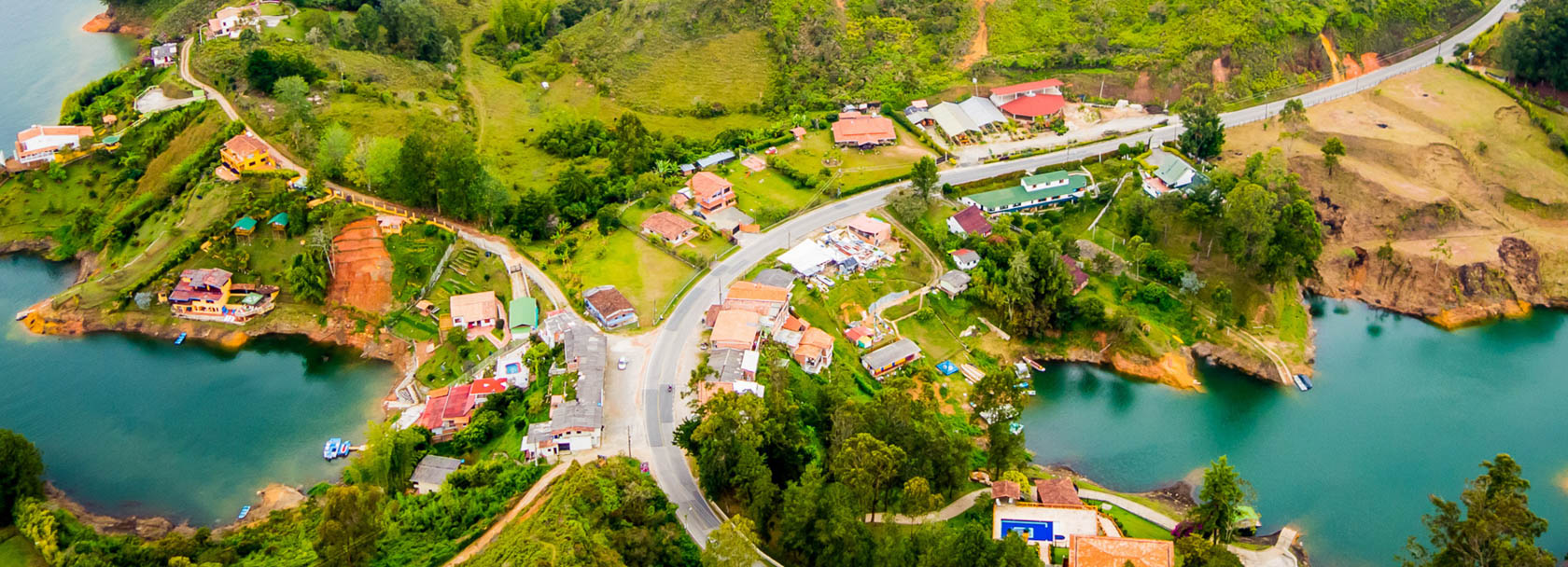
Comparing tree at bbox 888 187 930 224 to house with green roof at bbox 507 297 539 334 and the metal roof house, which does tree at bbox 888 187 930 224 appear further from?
house with green roof at bbox 507 297 539 334

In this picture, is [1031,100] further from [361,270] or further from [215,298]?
[215,298]

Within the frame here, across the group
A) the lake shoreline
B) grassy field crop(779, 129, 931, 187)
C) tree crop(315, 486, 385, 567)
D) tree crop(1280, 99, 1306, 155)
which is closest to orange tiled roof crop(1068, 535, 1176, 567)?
tree crop(315, 486, 385, 567)

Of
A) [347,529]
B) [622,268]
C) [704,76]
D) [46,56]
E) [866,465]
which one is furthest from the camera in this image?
[46,56]

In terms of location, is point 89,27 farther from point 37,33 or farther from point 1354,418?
point 1354,418

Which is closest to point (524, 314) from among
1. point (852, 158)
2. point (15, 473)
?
point (15, 473)

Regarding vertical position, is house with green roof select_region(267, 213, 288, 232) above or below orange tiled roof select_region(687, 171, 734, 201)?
below

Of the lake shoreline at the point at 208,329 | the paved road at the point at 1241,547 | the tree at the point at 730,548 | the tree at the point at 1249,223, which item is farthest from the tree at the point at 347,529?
the tree at the point at 1249,223

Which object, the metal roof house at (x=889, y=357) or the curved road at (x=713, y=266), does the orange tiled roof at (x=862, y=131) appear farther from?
the metal roof house at (x=889, y=357)
